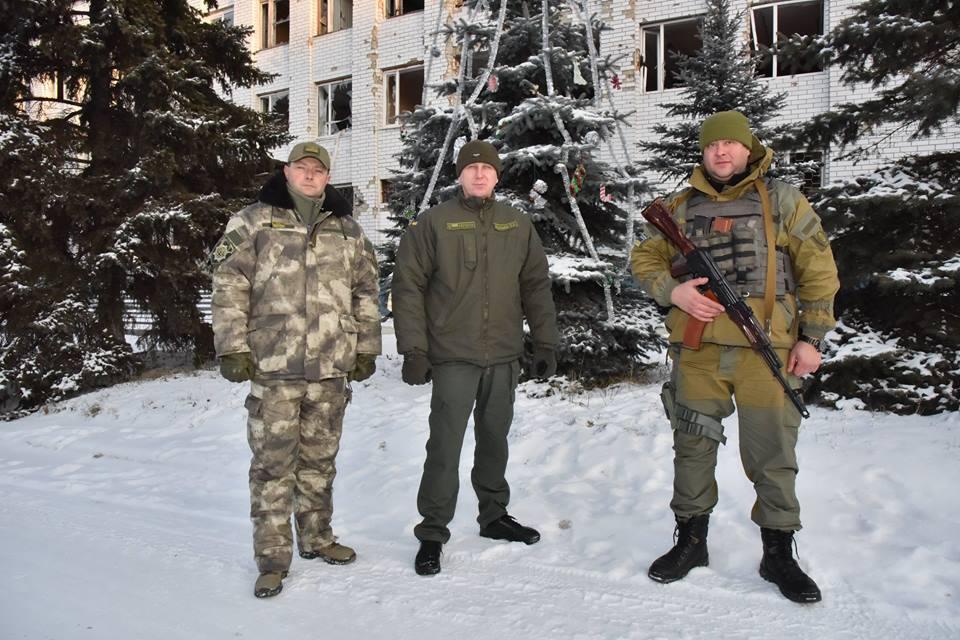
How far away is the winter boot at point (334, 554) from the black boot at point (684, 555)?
4.95 feet

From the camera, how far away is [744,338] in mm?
3027

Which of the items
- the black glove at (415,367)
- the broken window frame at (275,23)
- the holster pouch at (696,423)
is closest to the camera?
the holster pouch at (696,423)

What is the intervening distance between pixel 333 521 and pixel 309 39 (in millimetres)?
16944

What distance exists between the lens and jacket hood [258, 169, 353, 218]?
10.8 feet

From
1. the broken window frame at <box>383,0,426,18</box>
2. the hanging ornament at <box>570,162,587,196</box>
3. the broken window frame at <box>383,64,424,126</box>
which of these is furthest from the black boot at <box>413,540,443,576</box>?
the broken window frame at <box>383,0,426,18</box>

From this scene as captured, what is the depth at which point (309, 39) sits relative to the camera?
18125 millimetres

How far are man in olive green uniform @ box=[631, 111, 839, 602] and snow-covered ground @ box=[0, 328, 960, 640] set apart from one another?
280 millimetres

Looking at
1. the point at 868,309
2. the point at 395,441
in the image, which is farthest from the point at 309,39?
the point at 868,309

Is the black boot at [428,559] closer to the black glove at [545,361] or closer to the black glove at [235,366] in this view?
the black glove at [545,361]

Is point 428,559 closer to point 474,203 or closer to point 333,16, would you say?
point 474,203

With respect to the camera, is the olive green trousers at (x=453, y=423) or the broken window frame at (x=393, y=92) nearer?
the olive green trousers at (x=453, y=423)

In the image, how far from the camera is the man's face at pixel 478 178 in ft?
11.4

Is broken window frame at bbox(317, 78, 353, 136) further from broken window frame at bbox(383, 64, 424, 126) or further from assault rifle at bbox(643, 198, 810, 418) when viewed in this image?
assault rifle at bbox(643, 198, 810, 418)

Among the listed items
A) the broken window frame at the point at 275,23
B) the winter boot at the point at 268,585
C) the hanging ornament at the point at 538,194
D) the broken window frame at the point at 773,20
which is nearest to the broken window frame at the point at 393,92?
the broken window frame at the point at 275,23
